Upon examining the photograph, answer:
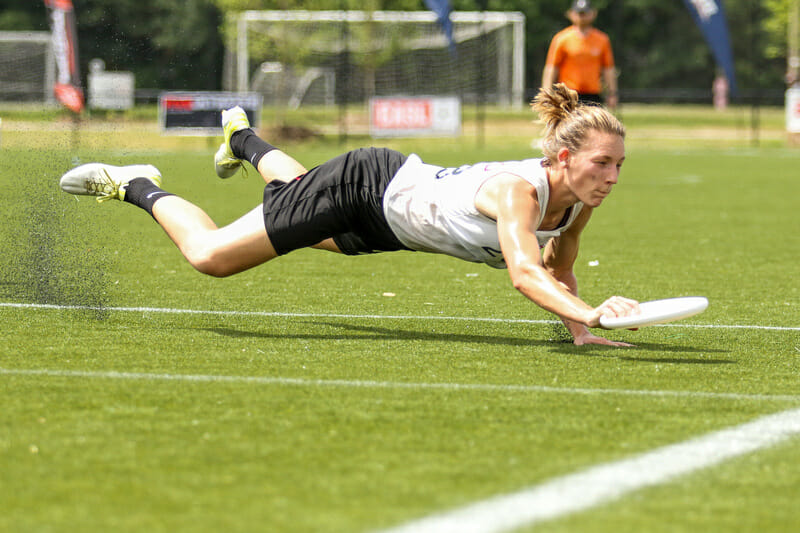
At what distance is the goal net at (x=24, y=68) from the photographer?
4408 centimetres

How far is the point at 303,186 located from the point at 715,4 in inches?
929

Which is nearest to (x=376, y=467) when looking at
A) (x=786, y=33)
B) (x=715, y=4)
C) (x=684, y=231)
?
(x=684, y=231)

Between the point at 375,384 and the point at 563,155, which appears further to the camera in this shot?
the point at 563,155

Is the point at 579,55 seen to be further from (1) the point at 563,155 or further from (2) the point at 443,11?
(2) the point at 443,11

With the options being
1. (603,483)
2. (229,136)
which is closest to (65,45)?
(229,136)

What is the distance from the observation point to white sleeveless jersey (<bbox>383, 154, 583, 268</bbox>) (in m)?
4.89

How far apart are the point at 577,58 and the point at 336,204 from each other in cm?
884

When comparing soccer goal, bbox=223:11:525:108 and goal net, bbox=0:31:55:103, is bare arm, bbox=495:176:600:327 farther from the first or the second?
goal net, bbox=0:31:55:103

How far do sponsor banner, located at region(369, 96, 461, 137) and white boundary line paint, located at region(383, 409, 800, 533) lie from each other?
77.9 feet

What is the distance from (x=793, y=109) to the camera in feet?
91.6

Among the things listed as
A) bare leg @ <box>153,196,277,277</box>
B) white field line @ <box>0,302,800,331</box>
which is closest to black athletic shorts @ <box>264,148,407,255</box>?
bare leg @ <box>153,196,277,277</box>

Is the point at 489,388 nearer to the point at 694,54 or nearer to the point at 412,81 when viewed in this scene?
the point at 412,81

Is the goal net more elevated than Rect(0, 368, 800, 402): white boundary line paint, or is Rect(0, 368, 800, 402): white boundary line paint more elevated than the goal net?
the goal net

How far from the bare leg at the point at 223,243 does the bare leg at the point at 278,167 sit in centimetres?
30
